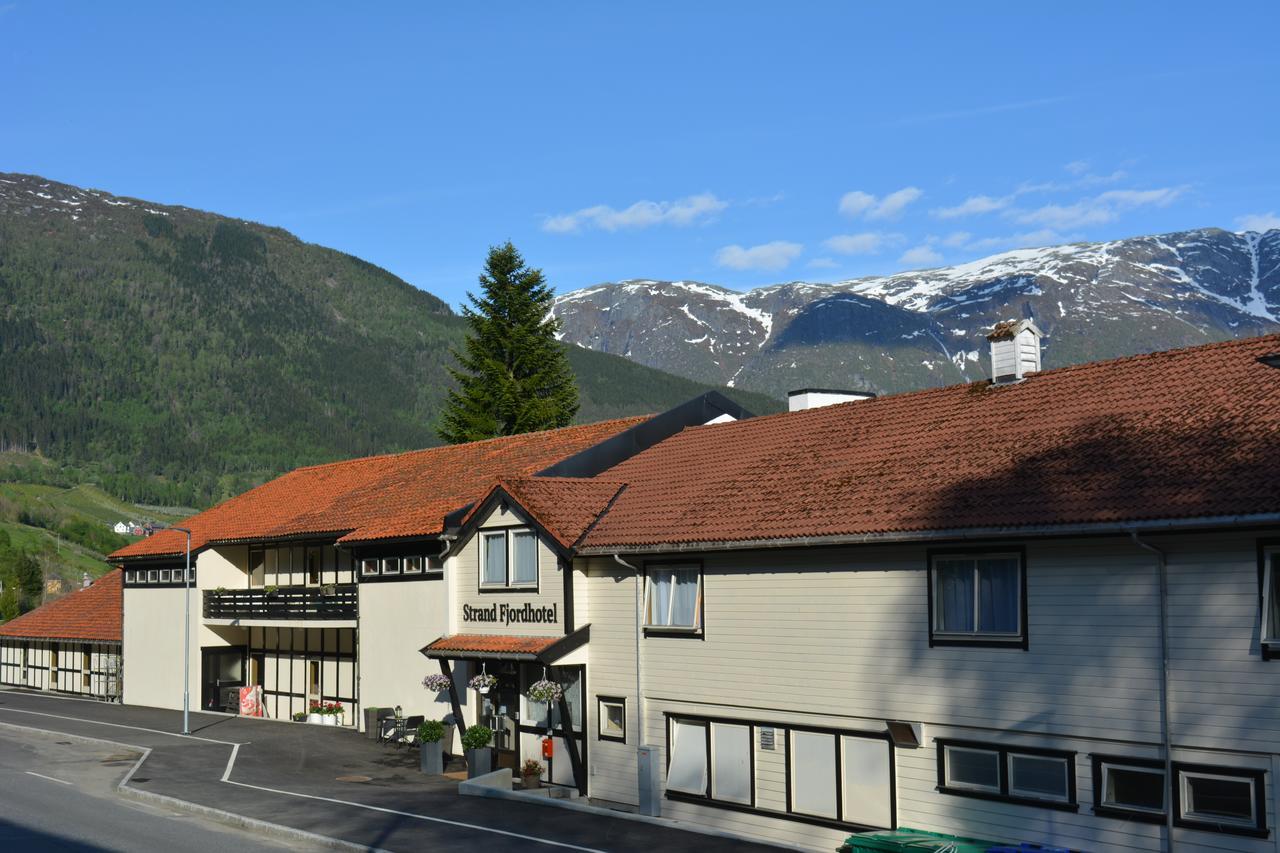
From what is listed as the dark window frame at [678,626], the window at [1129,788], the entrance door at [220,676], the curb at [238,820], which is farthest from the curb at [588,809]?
the entrance door at [220,676]

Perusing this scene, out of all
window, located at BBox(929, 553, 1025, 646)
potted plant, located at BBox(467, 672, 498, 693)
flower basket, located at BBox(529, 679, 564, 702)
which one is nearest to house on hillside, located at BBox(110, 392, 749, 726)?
potted plant, located at BBox(467, 672, 498, 693)

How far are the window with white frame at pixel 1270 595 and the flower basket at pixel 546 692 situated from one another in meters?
15.6

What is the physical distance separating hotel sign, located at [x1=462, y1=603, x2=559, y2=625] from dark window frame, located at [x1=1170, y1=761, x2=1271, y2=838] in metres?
14.6

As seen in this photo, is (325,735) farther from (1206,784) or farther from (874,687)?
(1206,784)

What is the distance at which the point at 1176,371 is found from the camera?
24484 mm

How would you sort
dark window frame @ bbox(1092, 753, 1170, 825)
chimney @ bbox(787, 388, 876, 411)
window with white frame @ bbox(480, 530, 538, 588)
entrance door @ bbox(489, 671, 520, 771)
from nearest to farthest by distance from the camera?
dark window frame @ bbox(1092, 753, 1170, 825)
window with white frame @ bbox(480, 530, 538, 588)
entrance door @ bbox(489, 671, 520, 771)
chimney @ bbox(787, 388, 876, 411)

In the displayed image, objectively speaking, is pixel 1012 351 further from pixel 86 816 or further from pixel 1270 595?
pixel 86 816

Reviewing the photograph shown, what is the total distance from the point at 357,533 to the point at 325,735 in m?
6.48

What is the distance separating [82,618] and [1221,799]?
169 feet

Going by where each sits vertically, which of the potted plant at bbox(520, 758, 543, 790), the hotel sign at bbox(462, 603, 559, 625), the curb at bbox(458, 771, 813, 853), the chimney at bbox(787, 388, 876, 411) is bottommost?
the curb at bbox(458, 771, 813, 853)

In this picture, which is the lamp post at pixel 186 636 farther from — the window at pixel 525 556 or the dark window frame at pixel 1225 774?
the dark window frame at pixel 1225 774

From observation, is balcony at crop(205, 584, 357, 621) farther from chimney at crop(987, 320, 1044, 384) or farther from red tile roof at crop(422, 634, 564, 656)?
chimney at crop(987, 320, 1044, 384)

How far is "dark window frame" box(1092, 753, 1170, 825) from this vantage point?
20109 millimetres

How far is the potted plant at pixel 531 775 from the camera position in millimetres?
31484
